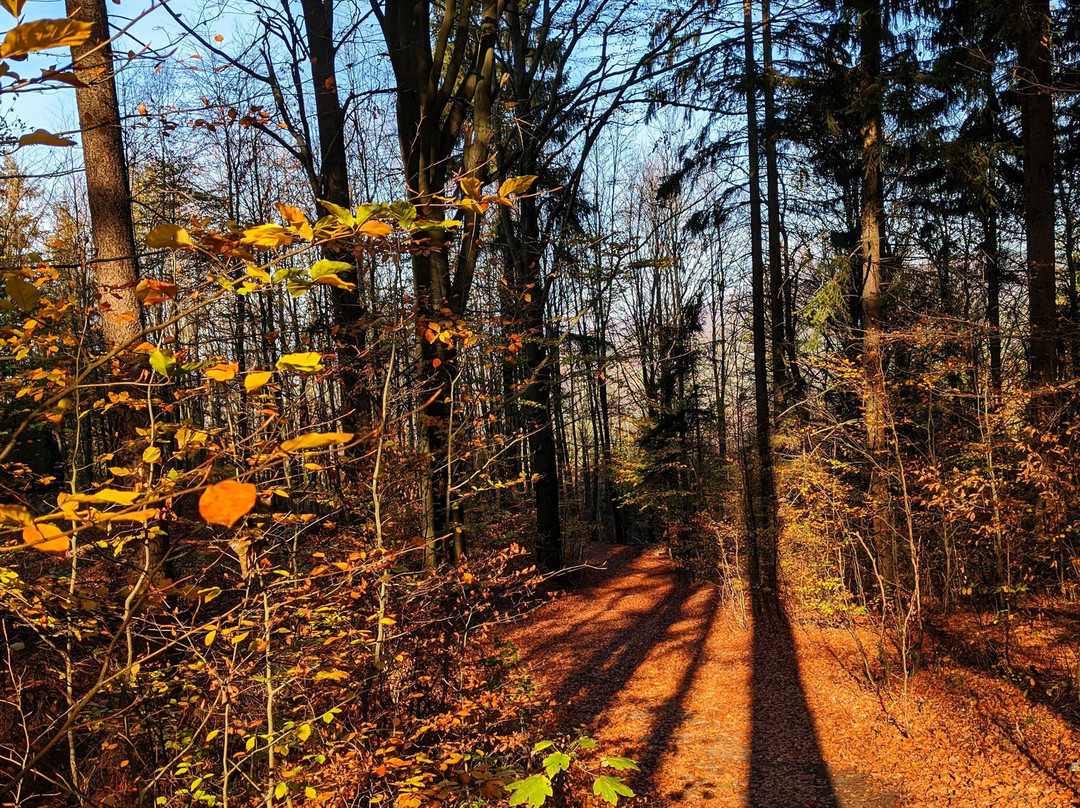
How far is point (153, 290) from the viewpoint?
1280 mm

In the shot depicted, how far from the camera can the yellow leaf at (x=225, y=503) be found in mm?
691

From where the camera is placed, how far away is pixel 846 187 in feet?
49.6

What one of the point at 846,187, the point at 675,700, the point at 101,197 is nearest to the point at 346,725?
the point at 101,197

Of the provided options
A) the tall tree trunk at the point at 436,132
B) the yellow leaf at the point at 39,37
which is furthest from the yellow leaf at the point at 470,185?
the tall tree trunk at the point at 436,132

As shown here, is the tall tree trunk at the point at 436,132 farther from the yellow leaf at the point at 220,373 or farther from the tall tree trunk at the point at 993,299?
the tall tree trunk at the point at 993,299

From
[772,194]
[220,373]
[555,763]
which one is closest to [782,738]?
[555,763]

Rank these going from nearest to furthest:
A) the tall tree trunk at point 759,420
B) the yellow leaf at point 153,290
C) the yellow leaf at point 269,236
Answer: the yellow leaf at point 269,236 < the yellow leaf at point 153,290 < the tall tree trunk at point 759,420

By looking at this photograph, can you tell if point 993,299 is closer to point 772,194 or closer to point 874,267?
point 874,267

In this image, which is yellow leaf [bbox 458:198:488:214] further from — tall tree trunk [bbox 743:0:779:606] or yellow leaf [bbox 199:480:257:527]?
tall tree trunk [bbox 743:0:779:606]

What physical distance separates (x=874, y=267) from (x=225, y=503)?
32.8 ft

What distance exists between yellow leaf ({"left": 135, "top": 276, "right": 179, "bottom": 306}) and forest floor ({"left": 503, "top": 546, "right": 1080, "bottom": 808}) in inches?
209

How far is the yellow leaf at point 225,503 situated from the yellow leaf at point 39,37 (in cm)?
63

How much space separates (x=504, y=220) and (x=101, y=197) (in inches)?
299

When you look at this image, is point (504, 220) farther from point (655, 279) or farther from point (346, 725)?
point (655, 279)
